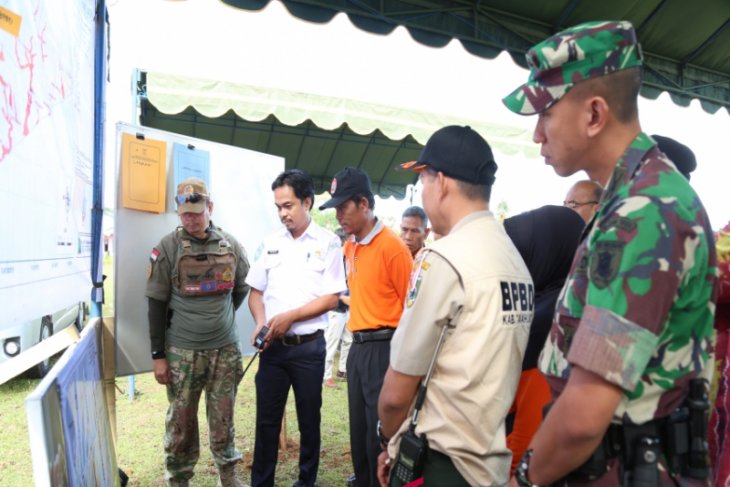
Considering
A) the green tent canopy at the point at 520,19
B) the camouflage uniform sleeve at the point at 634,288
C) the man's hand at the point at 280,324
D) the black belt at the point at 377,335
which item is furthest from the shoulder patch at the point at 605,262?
the green tent canopy at the point at 520,19

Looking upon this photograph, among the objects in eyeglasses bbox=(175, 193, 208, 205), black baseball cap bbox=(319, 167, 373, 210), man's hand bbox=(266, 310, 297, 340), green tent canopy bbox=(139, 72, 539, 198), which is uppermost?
green tent canopy bbox=(139, 72, 539, 198)

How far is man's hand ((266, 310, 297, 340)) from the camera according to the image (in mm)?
2627

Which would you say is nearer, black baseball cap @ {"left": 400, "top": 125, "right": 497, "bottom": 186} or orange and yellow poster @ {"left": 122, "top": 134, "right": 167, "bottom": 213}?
black baseball cap @ {"left": 400, "top": 125, "right": 497, "bottom": 186}

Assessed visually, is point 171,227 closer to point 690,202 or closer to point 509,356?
point 509,356

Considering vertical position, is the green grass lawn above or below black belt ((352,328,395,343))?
below

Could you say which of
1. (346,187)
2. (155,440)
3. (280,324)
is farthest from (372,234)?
(155,440)

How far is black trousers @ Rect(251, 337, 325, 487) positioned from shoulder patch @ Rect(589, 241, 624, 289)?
2121 millimetres

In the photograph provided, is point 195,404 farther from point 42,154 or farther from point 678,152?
point 678,152

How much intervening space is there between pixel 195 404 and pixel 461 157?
2181 millimetres

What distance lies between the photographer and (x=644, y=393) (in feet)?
2.87

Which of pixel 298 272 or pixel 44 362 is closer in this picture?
pixel 298 272

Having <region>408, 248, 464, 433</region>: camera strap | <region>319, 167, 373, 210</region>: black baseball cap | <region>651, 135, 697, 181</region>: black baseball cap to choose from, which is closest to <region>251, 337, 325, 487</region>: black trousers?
<region>319, 167, 373, 210</region>: black baseball cap

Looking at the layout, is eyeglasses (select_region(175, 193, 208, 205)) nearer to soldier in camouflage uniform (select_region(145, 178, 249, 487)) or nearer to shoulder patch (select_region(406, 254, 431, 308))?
soldier in camouflage uniform (select_region(145, 178, 249, 487))

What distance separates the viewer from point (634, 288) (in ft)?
2.64
